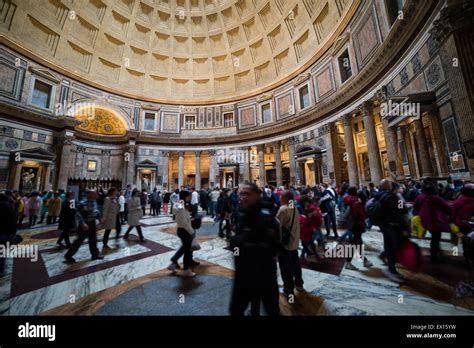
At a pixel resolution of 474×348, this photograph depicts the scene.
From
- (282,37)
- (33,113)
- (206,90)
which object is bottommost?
(33,113)

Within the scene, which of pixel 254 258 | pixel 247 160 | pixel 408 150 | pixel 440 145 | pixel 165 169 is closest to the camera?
pixel 254 258

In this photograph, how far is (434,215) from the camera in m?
3.65

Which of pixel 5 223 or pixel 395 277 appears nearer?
pixel 395 277

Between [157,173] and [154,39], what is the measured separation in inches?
648

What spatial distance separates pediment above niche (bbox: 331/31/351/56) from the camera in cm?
1353

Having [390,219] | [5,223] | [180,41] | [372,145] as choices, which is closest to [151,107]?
[180,41]

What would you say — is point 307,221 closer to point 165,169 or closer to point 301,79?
point 301,79

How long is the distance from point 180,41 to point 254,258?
29440 millimetres

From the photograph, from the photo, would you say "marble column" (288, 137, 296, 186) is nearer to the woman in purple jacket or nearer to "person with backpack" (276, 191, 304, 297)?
the woman in purple jacket

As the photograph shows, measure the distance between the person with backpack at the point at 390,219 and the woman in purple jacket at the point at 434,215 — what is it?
102 cm

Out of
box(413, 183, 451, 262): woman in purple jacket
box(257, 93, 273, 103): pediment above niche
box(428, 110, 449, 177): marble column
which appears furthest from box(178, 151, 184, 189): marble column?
box(413, 183, 451, 262): woman in purple jacket
